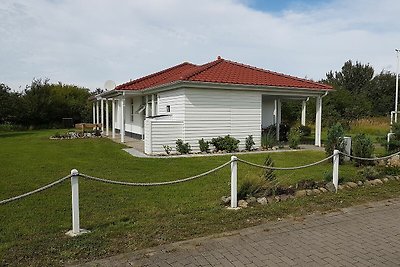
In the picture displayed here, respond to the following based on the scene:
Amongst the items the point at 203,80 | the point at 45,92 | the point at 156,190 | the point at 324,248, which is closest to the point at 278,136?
the point at 203,80

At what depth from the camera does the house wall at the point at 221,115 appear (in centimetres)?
1467

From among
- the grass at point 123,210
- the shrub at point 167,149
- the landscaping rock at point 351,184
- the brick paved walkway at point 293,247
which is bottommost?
the brick paved walkway at point 293,247

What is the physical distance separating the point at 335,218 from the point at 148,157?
8.34 meters

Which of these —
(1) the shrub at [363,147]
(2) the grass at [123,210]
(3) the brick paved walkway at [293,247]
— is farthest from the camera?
(1) the shrub at [363,147]

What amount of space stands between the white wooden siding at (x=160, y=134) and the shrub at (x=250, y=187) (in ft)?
24.5

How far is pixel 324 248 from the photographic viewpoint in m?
4.54

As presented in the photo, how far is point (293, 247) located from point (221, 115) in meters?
11.0

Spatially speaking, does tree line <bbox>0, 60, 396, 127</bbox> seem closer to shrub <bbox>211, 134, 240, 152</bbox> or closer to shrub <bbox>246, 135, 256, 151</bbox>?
shrub <bbox>246, 135, 256, 151</bbox>

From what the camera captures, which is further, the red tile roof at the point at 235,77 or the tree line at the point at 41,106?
the tree line at the point at 41,106

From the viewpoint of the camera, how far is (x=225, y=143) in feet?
49.0

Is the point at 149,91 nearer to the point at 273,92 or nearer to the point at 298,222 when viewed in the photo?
the point at 273,92

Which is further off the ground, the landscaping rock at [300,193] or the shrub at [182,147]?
Result: the shrub at [182,147]

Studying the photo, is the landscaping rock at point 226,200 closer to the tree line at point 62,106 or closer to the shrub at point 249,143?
the shrub at point 249,143

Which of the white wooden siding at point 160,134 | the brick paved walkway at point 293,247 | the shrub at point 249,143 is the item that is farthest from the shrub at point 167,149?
the brick paved walkway at point 293,247
